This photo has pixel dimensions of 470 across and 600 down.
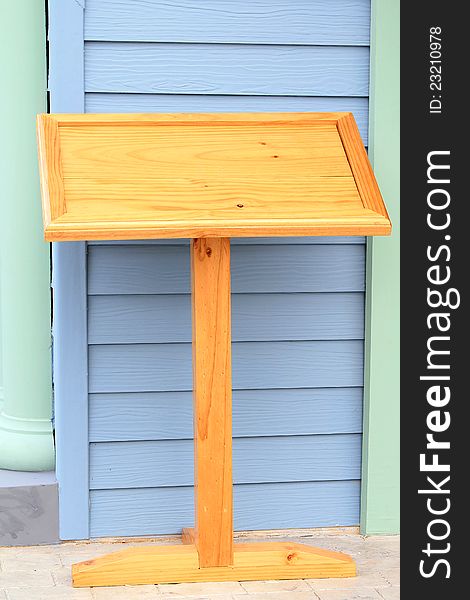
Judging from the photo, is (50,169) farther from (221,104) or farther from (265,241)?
(265,241)

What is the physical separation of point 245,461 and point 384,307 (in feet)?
2.19

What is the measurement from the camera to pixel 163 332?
322 cm

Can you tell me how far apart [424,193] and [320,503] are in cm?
106

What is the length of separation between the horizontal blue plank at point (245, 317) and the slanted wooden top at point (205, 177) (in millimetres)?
522

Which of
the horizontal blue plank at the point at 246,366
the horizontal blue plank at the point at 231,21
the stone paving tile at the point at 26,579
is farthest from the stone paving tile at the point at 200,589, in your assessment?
the horizontal blue plank at the point at 231,21

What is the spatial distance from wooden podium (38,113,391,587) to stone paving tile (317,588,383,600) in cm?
11

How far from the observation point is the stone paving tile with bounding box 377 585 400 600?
2842 mm

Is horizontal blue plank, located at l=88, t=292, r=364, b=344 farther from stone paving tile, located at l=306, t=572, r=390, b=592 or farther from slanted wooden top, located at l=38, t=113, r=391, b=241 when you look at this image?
stone paving tile, located at l=306, t=572, r=390, b=592

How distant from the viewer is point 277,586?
2.92 meters

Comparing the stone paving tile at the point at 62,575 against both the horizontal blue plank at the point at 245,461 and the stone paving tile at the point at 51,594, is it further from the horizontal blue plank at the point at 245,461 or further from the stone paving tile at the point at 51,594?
the horizontal blue plank at the point at 245,461

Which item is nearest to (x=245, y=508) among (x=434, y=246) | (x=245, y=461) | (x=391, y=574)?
(x=245, y=461)

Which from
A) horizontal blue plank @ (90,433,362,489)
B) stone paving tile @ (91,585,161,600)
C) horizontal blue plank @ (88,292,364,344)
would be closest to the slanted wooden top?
horizontal blue plank @ (88,292,364,344)

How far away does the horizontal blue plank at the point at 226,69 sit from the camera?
10.3 feet

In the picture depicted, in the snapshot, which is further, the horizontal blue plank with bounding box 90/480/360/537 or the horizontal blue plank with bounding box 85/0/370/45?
the horizontal blue plank with bounding box 90/480/360/537
